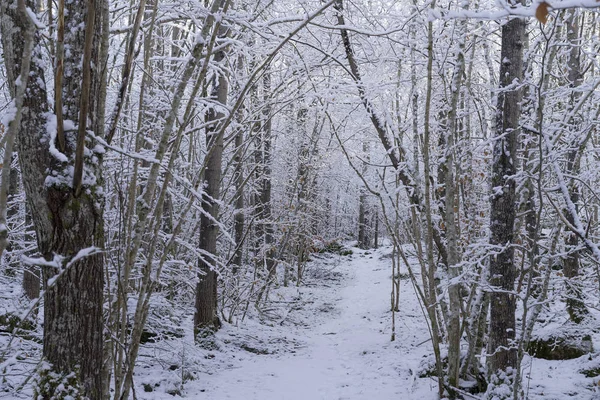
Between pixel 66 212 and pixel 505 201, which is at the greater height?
pixel 505 201

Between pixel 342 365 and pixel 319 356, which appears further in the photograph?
pixel 319 356

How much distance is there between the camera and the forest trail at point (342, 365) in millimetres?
5164

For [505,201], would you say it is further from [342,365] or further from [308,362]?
[308,362]

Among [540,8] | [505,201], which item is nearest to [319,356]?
[505,201]

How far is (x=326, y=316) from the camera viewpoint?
10.2 m

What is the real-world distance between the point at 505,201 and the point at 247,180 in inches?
117

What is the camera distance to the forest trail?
5164 mm

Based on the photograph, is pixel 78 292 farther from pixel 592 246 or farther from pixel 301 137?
pixel 301 137

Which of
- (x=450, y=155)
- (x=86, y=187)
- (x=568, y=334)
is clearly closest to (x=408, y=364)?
(x=568, y=334)

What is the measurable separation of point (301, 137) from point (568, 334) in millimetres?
9835

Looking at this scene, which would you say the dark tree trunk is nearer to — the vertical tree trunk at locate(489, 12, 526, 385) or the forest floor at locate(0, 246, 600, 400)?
the forest floor at locate(0, 246, 600, 400)

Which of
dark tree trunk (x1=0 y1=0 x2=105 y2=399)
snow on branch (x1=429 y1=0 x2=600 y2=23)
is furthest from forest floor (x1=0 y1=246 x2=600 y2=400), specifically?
snow on branch (x1=429 y1=0 x2=600 y2=23)

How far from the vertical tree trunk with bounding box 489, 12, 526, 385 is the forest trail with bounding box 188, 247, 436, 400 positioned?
3.21ft

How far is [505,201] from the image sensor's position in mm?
4371
